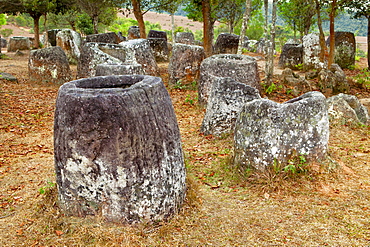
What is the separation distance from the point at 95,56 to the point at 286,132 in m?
7.48

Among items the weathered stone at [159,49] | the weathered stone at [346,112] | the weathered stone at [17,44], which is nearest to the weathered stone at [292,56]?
the weathered stone at [159,49]

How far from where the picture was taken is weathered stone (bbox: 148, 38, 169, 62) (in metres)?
17.2

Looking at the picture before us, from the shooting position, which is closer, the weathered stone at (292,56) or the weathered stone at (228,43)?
the weathered stone at (292,56)

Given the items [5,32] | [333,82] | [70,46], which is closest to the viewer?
[333,82]

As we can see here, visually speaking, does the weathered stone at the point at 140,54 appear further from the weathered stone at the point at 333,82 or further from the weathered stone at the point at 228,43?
the weathered stone at the point at 228,43

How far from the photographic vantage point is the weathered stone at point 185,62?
10852 mm

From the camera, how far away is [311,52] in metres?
14.8

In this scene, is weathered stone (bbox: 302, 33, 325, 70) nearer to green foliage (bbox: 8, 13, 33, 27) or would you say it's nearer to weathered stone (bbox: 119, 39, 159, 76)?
weathered stone (bbox: 119, 39, 159, 76)

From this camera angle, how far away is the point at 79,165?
3275 millimetres

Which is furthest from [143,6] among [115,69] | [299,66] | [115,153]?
[115,153]

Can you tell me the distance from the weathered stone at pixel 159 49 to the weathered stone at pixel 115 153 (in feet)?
46.6

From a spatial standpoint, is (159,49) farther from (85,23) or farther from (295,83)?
(85,23)

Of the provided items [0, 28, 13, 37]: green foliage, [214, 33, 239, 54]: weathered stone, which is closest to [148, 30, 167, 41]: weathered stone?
[214, 33, 239, 54]: weathered stone

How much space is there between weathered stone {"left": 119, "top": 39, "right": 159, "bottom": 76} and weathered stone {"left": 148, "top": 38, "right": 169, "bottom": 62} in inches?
228
